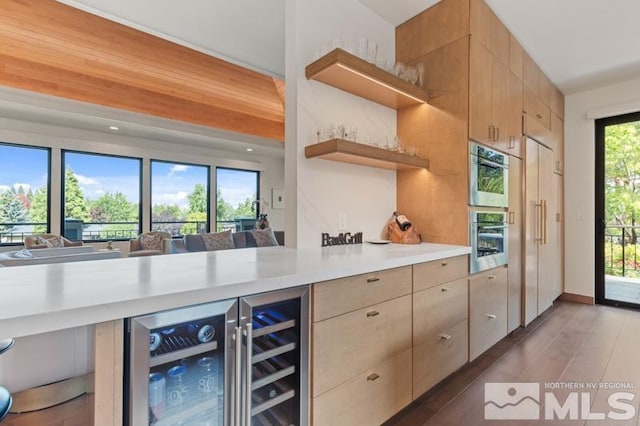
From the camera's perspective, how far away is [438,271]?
1879 mm

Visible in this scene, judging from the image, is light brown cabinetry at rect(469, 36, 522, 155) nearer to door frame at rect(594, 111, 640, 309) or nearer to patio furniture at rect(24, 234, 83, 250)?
door frame at rect(594, 111, 640, 309)

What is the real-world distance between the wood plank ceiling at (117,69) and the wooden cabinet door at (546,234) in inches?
151

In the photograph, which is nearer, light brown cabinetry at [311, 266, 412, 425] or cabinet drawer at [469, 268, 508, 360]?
light brown cabinetry at [311, 266, 412, 425]

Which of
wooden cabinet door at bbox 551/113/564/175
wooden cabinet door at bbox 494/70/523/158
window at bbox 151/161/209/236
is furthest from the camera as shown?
window at bbox 151/161/209/236

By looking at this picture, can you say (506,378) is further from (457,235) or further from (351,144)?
(351,144)

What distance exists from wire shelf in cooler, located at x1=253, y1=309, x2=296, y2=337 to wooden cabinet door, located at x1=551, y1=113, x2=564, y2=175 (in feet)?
13.2

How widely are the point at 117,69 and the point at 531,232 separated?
5669 millimetres

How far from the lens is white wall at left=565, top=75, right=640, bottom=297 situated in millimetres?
3832

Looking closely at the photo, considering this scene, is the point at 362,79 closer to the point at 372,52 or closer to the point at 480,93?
the point at 372,52

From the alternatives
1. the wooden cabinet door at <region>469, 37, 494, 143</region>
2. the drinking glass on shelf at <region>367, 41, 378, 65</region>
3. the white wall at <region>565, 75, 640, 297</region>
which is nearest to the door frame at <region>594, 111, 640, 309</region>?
the white wall at <region>565, 75, 640, 297</region>

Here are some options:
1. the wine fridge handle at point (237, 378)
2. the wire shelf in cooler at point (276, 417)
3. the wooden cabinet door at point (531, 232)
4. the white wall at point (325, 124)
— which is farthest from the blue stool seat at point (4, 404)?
the wooden cabinet door at point (531, 232)

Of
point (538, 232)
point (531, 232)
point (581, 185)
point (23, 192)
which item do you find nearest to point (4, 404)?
point (531, 232)

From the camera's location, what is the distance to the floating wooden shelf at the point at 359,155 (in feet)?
5.99
